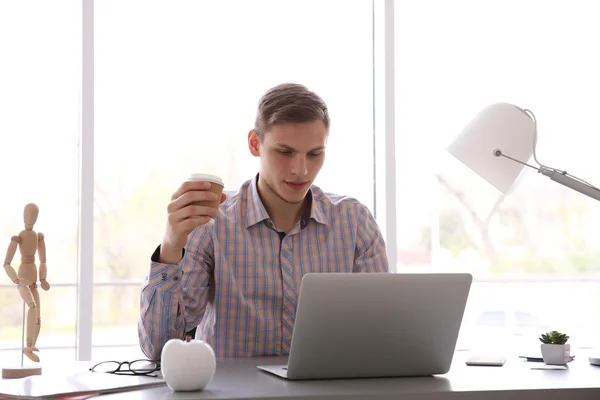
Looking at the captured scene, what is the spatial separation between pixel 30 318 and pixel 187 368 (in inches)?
53.1

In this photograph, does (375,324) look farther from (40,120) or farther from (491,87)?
(491,87)

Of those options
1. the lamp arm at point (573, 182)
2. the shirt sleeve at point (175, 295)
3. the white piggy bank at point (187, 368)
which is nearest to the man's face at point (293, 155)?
the shirt sleeve at point (175, 295)

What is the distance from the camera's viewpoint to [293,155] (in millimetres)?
2051

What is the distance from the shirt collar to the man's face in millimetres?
83

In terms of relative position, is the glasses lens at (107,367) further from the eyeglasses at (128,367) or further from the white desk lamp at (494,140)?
the white desk lamp at (494,140)

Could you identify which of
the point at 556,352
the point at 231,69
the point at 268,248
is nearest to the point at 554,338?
the point at 556,352

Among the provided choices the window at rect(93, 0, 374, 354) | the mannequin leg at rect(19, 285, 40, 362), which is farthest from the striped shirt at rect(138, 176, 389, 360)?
the window at rect(93, 0, 374, 354)

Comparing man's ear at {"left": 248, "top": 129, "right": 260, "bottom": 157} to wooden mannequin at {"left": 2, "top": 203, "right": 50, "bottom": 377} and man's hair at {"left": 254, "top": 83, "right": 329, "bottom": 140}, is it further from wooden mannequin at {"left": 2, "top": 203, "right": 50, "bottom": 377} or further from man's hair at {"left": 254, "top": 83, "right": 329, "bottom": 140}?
wooden mannequin at {"left": 2, "top": 203, "right": 50, "bottom": 377}

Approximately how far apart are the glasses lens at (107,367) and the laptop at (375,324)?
34cm

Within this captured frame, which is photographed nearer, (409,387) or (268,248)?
(409,387)

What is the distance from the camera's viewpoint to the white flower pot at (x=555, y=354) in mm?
1770

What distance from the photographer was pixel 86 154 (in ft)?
11.1

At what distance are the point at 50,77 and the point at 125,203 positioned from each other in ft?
4.56

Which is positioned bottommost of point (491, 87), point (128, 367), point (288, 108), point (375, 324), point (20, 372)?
point (20, 372)
